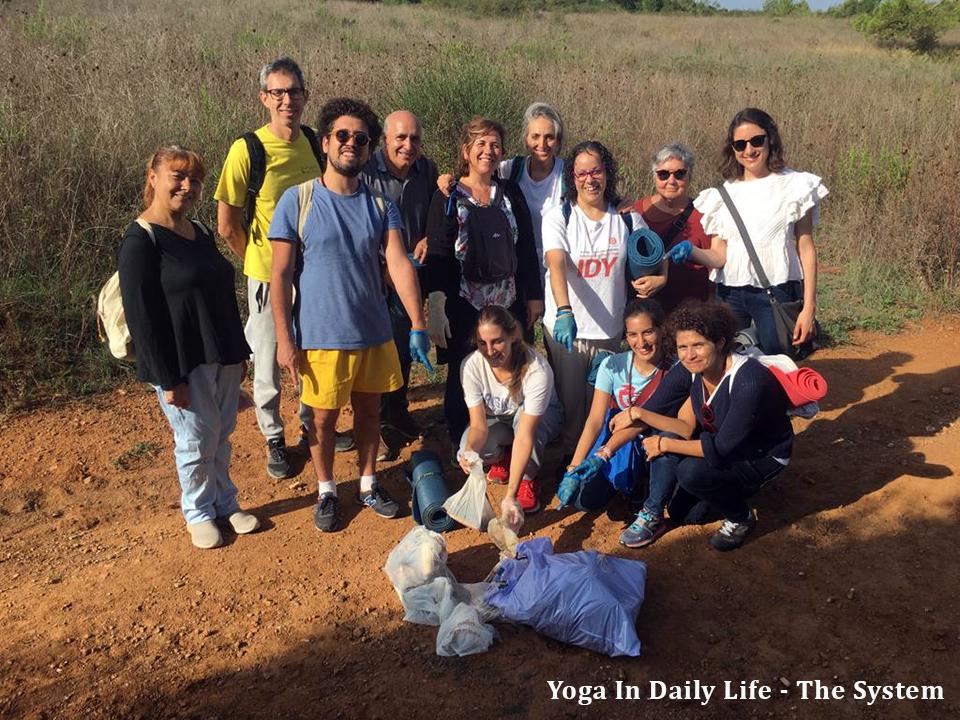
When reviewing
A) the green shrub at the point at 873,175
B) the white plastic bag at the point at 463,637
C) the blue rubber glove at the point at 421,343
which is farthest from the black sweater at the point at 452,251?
the green shrub at the point at 873,175

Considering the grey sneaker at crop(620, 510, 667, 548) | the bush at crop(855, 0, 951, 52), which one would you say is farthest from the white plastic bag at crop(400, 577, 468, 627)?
the bush at crop(855, 0, 951, 52)

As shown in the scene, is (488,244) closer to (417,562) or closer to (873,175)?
(417,562)

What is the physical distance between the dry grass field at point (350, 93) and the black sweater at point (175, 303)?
232 cm

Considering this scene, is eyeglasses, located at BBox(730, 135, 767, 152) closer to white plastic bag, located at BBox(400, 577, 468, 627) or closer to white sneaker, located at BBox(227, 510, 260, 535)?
white plastic bag, located at BBox(400, 577, 468, 627)

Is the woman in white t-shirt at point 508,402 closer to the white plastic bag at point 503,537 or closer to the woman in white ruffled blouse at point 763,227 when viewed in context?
→ the white plastic bag at point 503,537

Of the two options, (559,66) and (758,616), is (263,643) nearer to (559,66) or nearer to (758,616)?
(758,616)

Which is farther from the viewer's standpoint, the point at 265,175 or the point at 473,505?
the point at 265,175

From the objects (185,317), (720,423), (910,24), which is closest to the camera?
(185,317)

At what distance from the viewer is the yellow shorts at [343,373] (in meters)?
3.26

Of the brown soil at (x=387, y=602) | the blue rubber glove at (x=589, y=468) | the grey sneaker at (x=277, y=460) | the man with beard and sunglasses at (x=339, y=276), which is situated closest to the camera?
the brown soil at (x=387, y=602)

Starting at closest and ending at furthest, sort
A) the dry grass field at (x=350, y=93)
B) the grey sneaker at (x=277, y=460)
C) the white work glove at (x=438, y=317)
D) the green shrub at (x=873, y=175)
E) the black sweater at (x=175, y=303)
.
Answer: the black sweater at (x=175, y=303), the white work glove at (x=438, y=317), the grey sneaker at (x=277, y=460), the dry grass field at (x=350, y=93), the green shrub at (x=873, y=175)

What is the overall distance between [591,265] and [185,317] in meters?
1.86

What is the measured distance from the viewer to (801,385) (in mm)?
3033

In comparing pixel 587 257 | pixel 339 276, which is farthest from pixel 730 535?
pixel 339 276
